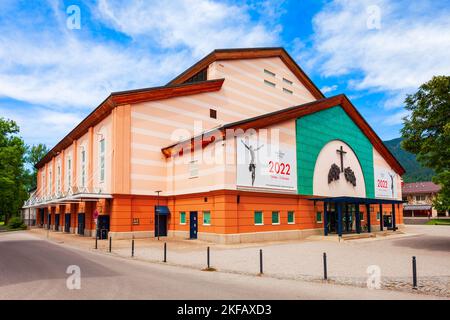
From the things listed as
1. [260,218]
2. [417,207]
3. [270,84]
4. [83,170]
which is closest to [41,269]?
[260,218]

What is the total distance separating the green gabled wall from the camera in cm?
3197

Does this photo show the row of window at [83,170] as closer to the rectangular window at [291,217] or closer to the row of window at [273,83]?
the rectangular window at [291,217]

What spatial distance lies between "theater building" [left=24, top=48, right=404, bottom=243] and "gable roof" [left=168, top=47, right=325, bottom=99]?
151 mm

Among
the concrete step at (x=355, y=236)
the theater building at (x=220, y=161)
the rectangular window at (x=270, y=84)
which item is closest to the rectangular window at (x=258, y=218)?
the theater building at (x=220, y=161)

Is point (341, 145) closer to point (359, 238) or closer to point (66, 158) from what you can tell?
point (359, 238)

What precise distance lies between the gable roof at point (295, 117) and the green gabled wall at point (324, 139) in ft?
2.08

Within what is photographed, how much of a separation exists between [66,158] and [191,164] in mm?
24257

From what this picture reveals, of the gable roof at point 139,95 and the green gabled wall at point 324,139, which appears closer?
the gable roof at point 139,95

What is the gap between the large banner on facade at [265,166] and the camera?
26.4 metres

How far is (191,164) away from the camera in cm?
2955

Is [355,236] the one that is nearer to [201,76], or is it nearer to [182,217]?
[182,217]

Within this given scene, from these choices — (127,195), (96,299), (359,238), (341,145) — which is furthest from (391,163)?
(96,299)

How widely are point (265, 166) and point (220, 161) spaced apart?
4269 mm

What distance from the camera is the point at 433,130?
71.2 ft
